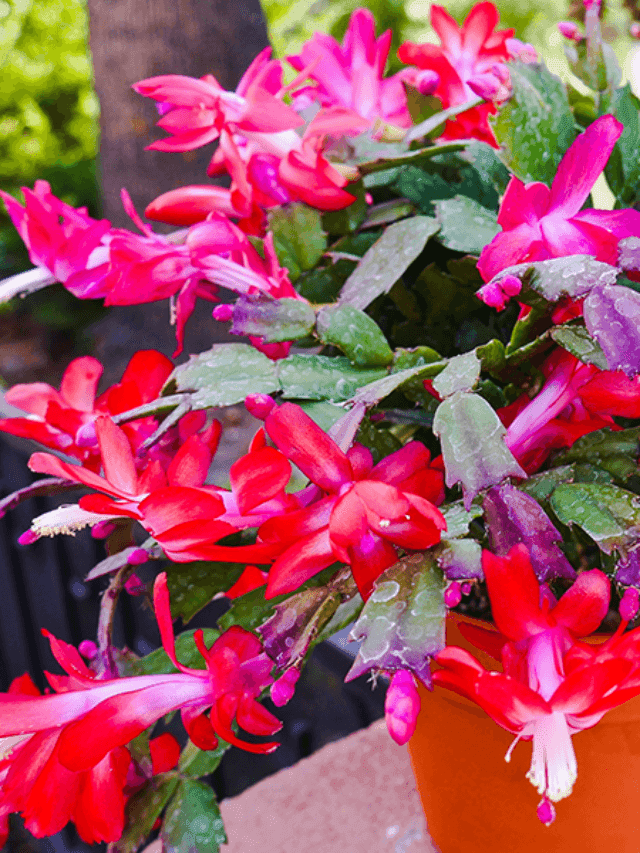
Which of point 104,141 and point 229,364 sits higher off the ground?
point 229,364

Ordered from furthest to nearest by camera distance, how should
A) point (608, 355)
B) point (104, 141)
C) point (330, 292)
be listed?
1. point (104, 141)
2. point (330, 292)
3. point (608, 355)

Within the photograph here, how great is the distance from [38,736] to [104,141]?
1458 mm

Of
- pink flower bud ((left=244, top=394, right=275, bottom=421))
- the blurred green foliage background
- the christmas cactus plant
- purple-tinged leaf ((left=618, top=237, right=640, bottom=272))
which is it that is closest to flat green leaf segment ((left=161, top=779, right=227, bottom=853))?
the christmas cactus plant

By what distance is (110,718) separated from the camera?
0.98ft

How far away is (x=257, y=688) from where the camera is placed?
0.32m

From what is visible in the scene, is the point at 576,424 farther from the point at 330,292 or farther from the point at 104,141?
the point at 104,141

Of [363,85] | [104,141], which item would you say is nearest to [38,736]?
[363,85]

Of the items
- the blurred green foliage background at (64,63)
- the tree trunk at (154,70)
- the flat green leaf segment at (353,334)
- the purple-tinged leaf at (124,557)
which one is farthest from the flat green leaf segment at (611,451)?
the blurred green foliage background at (64,63)

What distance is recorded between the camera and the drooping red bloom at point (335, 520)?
259 mm

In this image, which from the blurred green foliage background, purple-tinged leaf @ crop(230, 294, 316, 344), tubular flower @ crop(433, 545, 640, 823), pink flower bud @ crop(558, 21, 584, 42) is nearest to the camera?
tubular flower @ crop(433, 545, 640, 823)

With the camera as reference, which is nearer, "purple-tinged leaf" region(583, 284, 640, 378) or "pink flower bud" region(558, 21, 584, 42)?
"purple-tinged leaf" region(583, 284, 640, 378)

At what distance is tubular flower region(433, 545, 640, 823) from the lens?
241mm

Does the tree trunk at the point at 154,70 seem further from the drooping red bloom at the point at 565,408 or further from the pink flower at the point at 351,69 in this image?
the drooping red bloom at the point at 565,408

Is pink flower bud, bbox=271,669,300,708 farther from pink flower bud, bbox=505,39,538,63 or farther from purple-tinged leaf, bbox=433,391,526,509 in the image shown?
pink flower bud, bbox=505,39,538,63
